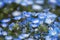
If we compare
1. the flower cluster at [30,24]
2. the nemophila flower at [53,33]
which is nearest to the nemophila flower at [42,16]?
the flower cluster at [30,24]

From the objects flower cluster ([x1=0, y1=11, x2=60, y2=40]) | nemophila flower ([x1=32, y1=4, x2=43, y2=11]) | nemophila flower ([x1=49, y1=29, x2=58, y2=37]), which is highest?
nemophila flower ([x1=32, y1=4, x2=43, y2=11])

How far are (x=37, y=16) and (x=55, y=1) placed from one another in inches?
7.0

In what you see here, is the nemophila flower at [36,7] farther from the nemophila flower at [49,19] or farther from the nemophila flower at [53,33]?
the nemophila flower at [53,33]

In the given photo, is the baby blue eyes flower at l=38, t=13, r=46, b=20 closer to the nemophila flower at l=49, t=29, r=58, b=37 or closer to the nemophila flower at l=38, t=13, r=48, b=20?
the nemophila flower at l=38, t=13, r=48, b=20

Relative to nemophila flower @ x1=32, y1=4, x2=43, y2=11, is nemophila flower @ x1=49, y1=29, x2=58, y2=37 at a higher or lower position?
lower

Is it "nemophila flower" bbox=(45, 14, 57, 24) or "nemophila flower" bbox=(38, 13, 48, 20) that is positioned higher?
"nemophila flower" bbox=(38, 13, 48, 20)

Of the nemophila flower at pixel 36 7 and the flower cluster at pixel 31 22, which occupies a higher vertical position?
the nemophila flower at pixel 36 7

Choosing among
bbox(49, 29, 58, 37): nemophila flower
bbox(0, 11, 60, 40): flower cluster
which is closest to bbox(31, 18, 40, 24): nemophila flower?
bbox(0, 11, 60, 40): flower cluster

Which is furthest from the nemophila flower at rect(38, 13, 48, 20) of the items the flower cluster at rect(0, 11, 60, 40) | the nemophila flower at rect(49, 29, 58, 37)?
the nemophila flower at rect(49, 29, 58, 37)

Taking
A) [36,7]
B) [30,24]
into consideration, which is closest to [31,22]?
[30,24]

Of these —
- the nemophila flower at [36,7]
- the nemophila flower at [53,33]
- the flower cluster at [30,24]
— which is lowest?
the nemophila flower at [53,33]

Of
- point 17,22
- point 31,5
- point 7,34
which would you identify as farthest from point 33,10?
point 7,34

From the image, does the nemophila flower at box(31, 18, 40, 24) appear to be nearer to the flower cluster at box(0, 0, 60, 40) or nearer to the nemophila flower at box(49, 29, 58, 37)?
the flower cluster at box(0, 0, 60, 40)

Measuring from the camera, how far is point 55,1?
1187 millimetres
